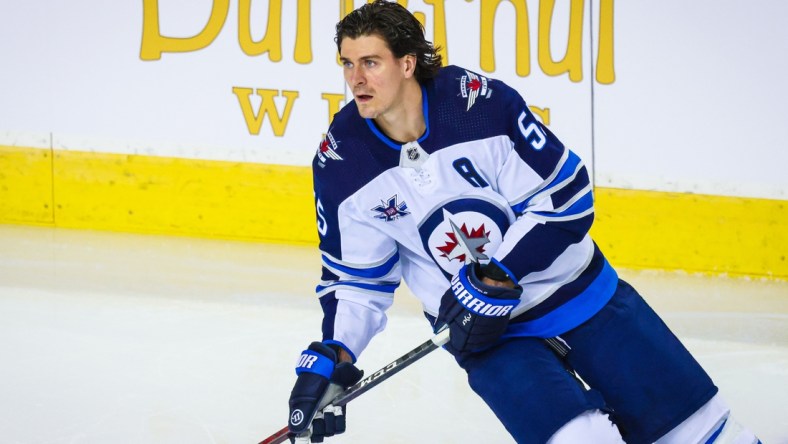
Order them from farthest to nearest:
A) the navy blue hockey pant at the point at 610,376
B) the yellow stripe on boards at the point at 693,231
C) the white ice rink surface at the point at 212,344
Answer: the yellow stripe on boards at the point at 693,231 < the white ice rink surface at the point at 212,344 < the navy blue hockey pant at the point at 610,376

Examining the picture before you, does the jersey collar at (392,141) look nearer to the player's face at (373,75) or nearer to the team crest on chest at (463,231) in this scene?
the player's face at (373,75)

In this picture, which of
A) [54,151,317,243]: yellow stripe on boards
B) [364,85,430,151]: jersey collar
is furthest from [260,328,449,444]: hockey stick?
[54,151,317,243]: yellow stripe on boards

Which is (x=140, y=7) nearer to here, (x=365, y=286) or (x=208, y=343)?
(x=208, y=343)

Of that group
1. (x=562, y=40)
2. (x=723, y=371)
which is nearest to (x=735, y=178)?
(x=562, y=40)

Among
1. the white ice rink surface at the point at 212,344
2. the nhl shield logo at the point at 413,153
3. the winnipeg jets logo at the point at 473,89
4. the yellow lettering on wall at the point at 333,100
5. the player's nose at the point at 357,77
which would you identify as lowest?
the white ice rink surface at the point at 212,344

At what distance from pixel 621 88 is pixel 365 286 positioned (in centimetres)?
264

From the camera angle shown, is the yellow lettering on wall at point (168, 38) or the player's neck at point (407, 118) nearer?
the player's neck at point (407, 118)

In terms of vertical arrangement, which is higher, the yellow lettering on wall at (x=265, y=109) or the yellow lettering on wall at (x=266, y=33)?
the yellow lettering on wall at (x=266, y=33)

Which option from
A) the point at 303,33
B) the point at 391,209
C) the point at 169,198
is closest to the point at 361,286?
the point at 391,209

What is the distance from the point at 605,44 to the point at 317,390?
2.91 metres

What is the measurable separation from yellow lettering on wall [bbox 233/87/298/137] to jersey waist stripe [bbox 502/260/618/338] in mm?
2834

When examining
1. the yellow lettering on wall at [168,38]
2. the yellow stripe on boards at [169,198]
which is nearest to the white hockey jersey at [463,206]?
the yellow stripe on boards at [169,198]

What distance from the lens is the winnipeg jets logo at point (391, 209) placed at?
2082 mm

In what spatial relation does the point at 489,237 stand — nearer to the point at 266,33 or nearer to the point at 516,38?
the point at 516,38
